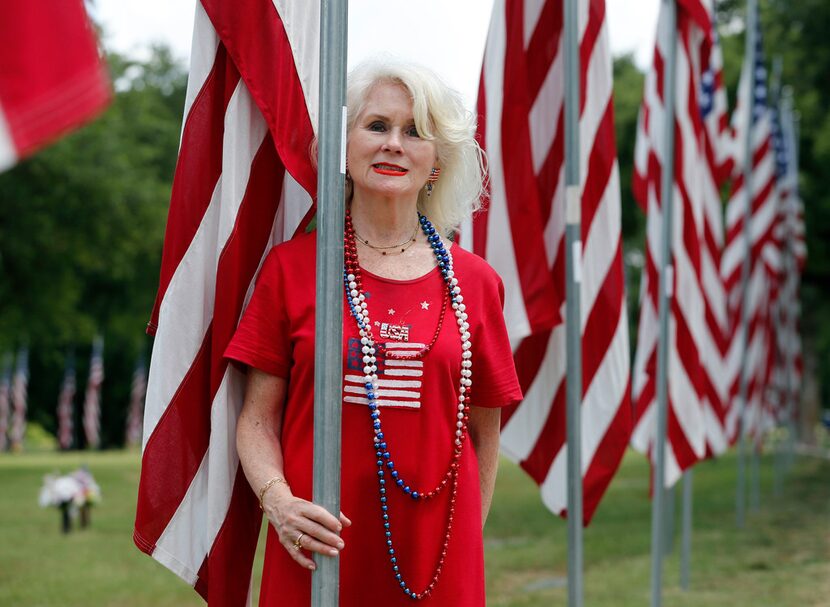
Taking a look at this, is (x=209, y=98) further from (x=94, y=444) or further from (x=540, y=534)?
(x=94, y=444)

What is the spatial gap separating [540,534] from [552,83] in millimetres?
8983

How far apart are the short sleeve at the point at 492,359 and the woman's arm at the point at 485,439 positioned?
0.06 meters

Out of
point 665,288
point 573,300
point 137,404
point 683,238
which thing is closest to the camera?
point 573,300

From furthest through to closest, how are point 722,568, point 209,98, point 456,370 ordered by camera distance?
point 722,568, point 209,98, point 456,370

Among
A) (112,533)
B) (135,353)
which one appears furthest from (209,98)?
(135,353)

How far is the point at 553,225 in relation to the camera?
5.26 m

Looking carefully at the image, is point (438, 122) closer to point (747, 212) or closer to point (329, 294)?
point (329, 294)

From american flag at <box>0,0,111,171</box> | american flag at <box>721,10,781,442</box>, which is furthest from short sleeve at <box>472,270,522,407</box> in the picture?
Result: american flag at <box>721,10,781,442</box>

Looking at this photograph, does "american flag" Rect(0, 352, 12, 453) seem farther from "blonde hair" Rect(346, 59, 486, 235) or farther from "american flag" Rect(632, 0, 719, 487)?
"blonde hair" Rect(346, 59, 486, 235)

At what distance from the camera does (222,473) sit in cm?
304

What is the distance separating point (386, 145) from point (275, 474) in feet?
2.90

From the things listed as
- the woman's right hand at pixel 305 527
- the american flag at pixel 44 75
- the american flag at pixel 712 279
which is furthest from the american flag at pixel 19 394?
the american flag at pixel 44 75

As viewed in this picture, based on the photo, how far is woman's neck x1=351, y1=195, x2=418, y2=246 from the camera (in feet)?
9.95

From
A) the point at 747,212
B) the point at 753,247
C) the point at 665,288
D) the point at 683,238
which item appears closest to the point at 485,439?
the point at 665,288
